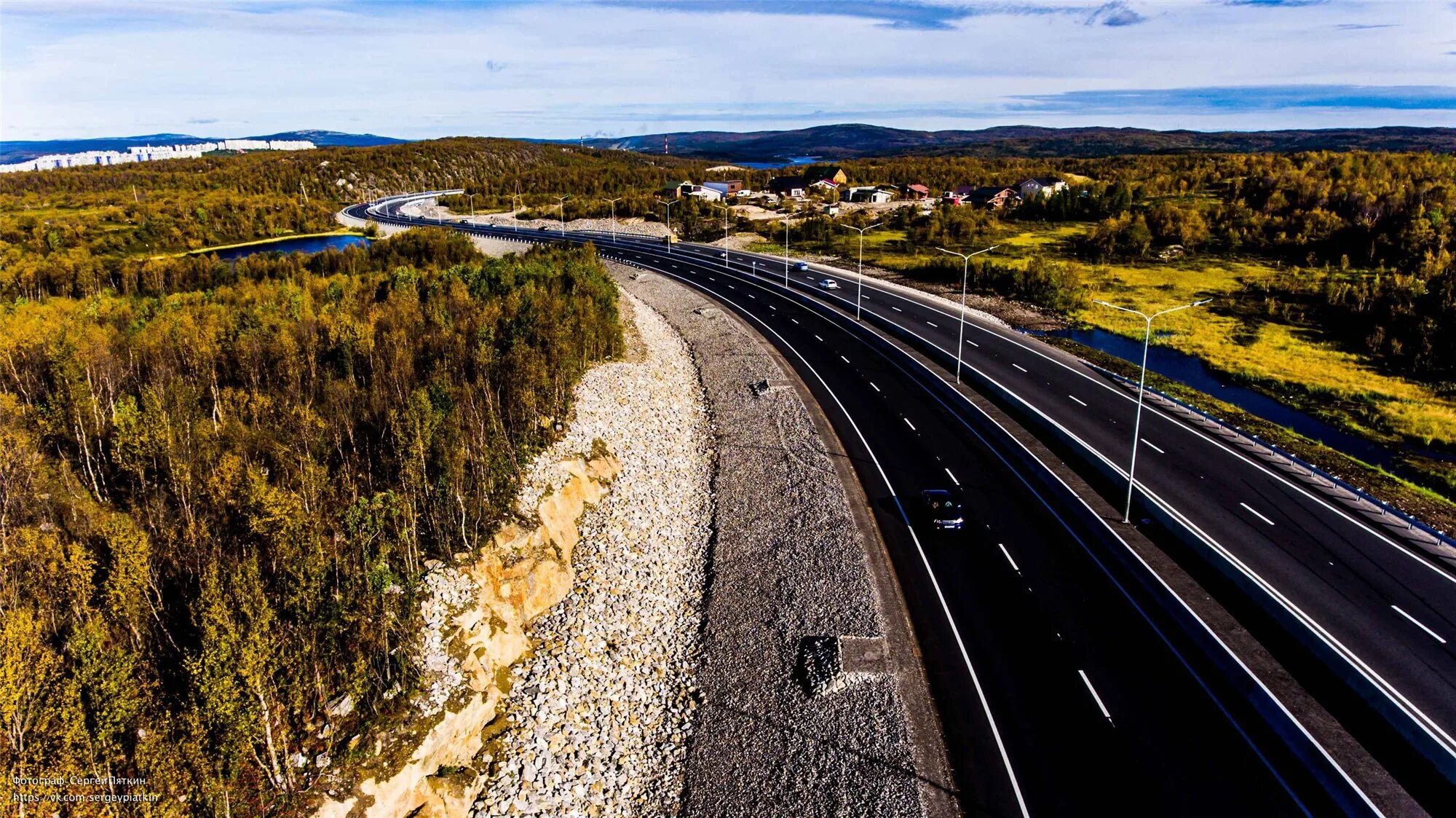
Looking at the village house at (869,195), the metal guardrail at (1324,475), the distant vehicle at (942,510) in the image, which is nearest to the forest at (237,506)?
the distant vehicle at (942,510)

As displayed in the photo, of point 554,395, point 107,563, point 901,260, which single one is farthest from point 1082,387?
point 901,260

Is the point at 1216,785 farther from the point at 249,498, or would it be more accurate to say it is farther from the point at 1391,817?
the point at 249,498

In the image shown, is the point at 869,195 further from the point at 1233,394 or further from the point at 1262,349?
the point at 1233,394

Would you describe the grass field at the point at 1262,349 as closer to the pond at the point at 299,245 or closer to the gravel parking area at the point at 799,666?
the gravel parking area at the point at 799,666

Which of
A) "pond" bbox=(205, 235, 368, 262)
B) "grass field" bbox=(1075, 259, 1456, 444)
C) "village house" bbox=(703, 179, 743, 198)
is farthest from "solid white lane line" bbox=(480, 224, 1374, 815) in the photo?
"village house" bbox=(703, 179, 743, 198)

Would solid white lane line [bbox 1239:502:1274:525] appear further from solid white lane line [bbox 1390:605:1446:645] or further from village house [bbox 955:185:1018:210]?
village house [bbox 955:185:1018:210]

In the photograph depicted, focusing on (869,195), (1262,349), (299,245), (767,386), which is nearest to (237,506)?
(767,386)
